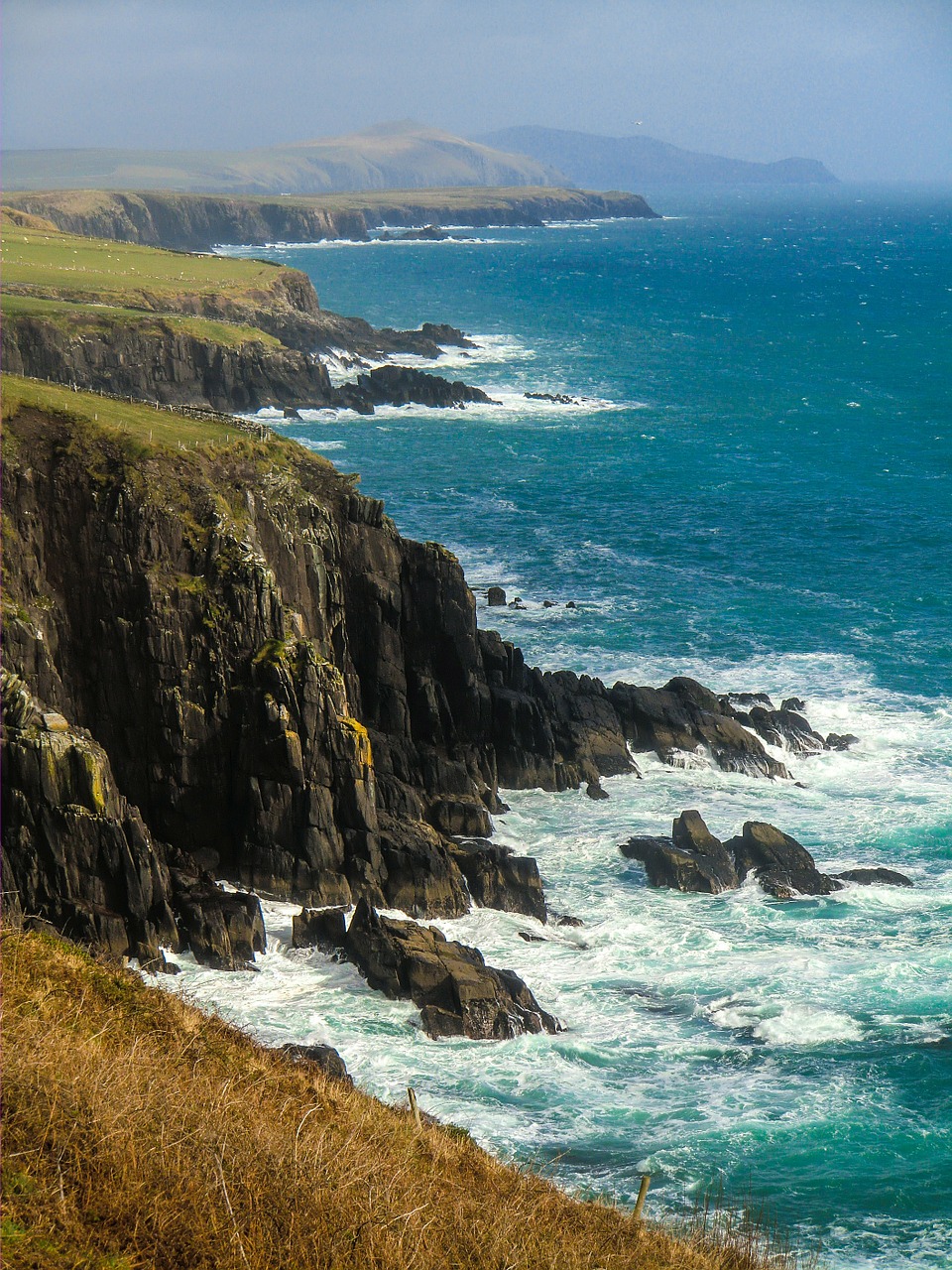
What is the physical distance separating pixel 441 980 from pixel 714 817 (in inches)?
581

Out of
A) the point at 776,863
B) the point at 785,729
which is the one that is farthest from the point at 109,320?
the point at 776,863

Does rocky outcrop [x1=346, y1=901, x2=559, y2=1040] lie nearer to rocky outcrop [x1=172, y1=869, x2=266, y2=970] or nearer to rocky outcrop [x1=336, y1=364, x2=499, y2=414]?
rocky outcrop [x1=172, y1=869, x2=266, y2=970]

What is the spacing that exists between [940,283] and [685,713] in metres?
166

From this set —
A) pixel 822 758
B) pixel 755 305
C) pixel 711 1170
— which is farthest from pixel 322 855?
pixel 755 305

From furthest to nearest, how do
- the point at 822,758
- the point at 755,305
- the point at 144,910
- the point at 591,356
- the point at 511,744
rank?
the point at 755,305, the point at 591,356, the point at 822,758, the point at 511,744, the point at 144,910

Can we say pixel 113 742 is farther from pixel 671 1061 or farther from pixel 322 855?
pixel 671 1061

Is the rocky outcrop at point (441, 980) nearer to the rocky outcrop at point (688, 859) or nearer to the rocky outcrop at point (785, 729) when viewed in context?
the rocky outcrop at point (688, 859)

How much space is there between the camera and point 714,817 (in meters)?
42.5

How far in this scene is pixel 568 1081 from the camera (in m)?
28.5

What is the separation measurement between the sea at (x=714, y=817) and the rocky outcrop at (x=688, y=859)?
0.43m

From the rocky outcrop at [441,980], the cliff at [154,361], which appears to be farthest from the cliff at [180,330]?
the rocky outcrop at [441,980]

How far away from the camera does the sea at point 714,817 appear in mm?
26422

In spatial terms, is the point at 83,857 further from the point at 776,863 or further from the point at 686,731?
the point at 686,731

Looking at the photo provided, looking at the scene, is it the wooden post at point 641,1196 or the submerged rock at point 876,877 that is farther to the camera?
the submerged rock at point 876,877
